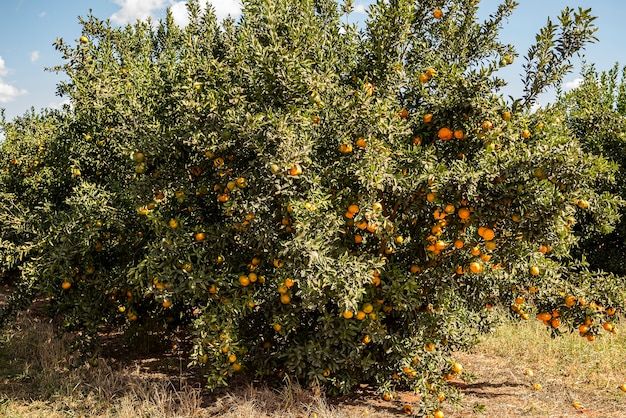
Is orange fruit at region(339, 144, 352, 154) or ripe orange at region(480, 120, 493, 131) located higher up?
ripe orange at region(480, 120, 493, 131)

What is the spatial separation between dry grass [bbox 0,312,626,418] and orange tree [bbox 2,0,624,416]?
0.31m

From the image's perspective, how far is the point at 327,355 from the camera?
425 centimetres

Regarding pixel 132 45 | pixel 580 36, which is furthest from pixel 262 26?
pixel 132 45

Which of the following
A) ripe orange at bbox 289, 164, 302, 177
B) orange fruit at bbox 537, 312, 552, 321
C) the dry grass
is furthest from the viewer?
orange fruit at bbox 537, 312, 552, 321

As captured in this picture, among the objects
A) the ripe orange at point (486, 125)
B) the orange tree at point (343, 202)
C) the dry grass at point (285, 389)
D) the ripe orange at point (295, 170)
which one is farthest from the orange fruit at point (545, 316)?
the ripe orange at point (295, 170)

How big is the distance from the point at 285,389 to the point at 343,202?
71.0 inches

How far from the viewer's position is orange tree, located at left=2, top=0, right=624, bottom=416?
12.1 feet

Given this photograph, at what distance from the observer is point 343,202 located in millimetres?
3965

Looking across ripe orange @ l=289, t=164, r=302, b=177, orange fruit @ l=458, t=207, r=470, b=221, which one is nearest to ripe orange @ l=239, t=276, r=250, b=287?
ripe orange @ l=289, t=164, r=302, b=177

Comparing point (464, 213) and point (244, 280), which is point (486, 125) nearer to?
point (464, 213)

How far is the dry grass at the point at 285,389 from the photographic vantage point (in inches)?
177

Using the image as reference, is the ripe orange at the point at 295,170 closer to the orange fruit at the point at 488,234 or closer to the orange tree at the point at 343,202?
the orange tree at the point at 343,202

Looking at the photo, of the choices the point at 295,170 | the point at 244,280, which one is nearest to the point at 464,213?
the point at 295,170

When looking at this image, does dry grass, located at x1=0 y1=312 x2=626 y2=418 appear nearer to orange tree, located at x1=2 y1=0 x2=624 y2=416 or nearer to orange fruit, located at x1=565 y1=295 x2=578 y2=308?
orange tree, located at x1=2 y1=0 x2=624 y2=416
